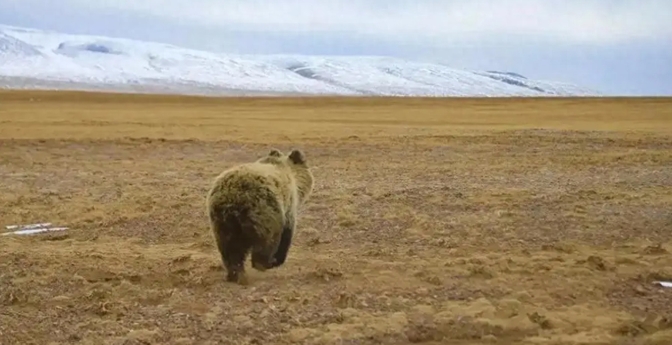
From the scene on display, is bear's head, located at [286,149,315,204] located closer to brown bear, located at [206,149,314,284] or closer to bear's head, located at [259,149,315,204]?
bear's head, located at [259,149,315,204]

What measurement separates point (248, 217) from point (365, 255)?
239cm

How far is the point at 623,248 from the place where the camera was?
33.2ft

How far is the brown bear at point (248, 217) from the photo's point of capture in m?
7.82

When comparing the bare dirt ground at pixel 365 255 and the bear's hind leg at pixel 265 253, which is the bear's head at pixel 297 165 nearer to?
the bare dirt ground at pixel 365 255

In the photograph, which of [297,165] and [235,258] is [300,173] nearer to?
[297,165]

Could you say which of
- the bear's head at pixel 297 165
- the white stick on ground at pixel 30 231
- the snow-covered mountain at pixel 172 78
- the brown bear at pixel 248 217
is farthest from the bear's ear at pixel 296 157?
the snow-covered mountain at pixel 172 78

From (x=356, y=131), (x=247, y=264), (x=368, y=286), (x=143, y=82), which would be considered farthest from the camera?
(x=143, y=82)

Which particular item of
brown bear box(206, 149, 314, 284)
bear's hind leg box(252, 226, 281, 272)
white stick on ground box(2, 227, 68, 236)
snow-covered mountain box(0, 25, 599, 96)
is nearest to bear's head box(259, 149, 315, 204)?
brown bear box(206, 149, 314, 284)

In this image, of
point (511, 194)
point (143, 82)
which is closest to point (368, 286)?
point (511, 194)

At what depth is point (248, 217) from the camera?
7.79 m

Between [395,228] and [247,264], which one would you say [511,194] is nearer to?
[395,228]

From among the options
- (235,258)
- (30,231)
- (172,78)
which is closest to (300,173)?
(235,258)

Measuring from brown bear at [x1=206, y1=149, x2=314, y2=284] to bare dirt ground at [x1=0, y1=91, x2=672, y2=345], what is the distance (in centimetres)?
26

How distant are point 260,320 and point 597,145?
802 inches
